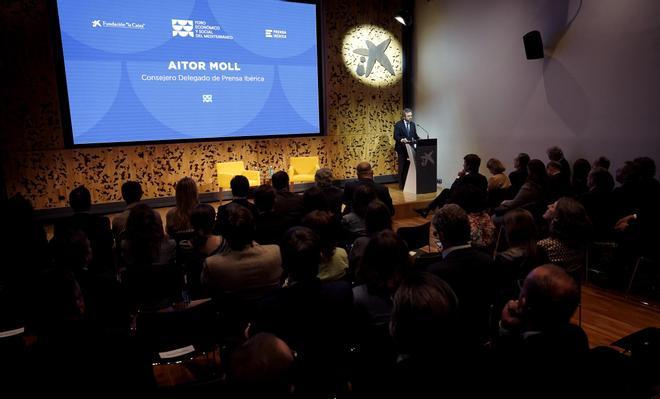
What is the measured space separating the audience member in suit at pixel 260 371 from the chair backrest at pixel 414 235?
8.90ft

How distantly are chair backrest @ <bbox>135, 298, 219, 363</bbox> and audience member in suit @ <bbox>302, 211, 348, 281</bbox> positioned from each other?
0.68 m

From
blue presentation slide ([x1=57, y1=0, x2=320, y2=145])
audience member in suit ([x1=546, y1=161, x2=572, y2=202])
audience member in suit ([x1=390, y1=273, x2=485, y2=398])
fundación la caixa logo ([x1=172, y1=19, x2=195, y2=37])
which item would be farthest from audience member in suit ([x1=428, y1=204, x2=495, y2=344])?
fundación la caixa logo ([x1=172, y1=19, x2=195, y2=37])

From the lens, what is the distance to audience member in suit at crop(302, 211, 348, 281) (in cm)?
280

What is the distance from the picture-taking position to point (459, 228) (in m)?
2.63

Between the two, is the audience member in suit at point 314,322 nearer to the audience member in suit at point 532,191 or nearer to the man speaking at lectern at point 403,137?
the audience member in suit at point 532,191

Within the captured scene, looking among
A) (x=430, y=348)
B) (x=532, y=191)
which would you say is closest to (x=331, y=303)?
(x=430, y=348)

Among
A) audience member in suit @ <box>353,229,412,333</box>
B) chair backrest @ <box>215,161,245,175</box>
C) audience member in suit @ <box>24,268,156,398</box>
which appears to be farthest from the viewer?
chair backrest @ <box>215,161,245,175</box>

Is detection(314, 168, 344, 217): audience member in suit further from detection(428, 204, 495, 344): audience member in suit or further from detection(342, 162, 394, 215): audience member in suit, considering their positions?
detection(428, 204, 495, 344): audience member in suit

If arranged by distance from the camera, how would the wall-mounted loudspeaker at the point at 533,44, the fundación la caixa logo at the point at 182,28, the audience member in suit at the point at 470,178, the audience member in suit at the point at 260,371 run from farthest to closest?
the fundación la caixa logo at the point at 182,28, the wall-mounted loudspeaker at the point at 533,44, the audience member in suit at the point at 470,178, the audience member in suit at the point at 260,371

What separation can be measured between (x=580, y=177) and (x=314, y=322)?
4373 millimetres

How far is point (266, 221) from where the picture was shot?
3.80 meters

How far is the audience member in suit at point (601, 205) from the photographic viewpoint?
4.33 m

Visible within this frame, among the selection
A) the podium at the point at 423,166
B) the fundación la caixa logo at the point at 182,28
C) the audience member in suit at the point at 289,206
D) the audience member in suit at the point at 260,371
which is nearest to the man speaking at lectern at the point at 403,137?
the podium at the point at 423,166

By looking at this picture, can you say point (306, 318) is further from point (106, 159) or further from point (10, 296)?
point (106, 159)
